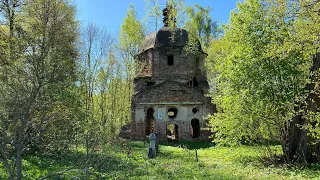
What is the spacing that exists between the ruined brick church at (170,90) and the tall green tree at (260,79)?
931 centimetres

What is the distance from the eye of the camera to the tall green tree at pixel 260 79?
425 inches

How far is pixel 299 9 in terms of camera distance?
822 centimetres

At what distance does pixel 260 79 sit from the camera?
11.2 m

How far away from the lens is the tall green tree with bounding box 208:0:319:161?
35.4 feet

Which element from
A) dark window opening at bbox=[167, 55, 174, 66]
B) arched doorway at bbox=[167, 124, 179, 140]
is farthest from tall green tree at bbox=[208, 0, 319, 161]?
dark window opening at bbox=[167, 55, 174, 66]

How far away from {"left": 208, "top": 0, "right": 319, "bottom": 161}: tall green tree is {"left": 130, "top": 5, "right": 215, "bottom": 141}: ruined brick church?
931 centimetres

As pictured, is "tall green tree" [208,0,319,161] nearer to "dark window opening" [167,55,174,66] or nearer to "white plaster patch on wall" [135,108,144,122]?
"white plaster patch on wall" [135,108,144,122]

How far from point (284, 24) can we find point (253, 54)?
159 cm

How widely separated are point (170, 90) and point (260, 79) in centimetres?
1319


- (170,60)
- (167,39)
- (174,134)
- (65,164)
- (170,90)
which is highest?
(167,39)

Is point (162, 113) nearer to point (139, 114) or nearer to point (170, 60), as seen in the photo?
point (139, 114)

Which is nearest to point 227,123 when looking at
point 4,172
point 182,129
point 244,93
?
point 244,93

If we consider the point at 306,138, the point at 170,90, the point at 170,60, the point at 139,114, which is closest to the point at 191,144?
the point at 170,90

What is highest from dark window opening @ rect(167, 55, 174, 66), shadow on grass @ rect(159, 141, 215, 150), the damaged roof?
the damaged roof
